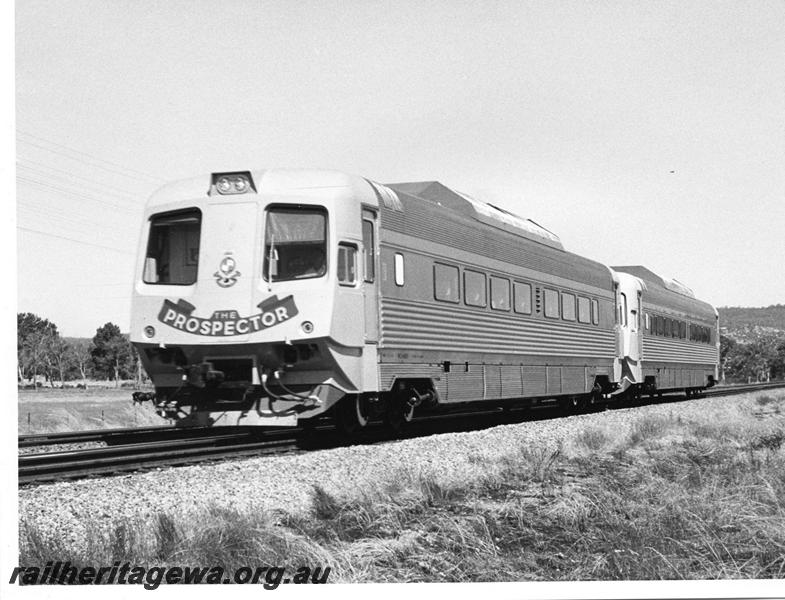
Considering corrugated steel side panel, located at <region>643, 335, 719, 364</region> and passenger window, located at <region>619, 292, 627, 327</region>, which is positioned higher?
passenger window, located at <region>619, 292, 627, 327</region>

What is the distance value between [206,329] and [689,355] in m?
23.0

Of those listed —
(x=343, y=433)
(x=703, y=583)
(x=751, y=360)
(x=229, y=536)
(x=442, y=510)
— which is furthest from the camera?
(x=751, y=360)

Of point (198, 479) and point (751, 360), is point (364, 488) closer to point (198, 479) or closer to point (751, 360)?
point (198, 479)

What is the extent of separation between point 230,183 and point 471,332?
15.8 ft

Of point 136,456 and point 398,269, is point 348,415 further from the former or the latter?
point 136,456

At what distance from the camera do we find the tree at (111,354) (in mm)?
12564

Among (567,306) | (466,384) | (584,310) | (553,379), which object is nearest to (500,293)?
(466,384)

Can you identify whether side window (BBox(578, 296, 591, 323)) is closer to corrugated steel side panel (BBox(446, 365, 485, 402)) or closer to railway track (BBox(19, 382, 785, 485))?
railway track (BBox(19, 382, 785, 485))

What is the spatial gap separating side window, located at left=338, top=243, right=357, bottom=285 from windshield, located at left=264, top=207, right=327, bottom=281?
0.65 feet

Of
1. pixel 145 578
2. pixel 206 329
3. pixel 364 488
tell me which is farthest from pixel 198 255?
pixel 145 578

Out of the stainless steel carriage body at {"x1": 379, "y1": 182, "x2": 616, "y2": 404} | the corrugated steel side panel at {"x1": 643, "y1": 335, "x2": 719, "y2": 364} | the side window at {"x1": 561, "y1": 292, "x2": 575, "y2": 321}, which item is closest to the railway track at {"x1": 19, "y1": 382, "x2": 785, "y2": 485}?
the stainless steel carriage body at {"x1": 379, "y1": 182, "x2": 616, "y2": 404}

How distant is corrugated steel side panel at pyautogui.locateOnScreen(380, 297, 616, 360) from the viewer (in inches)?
472

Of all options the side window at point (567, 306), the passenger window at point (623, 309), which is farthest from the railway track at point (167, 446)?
the passenger window at point (623, 309)

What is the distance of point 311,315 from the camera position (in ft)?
34.4
